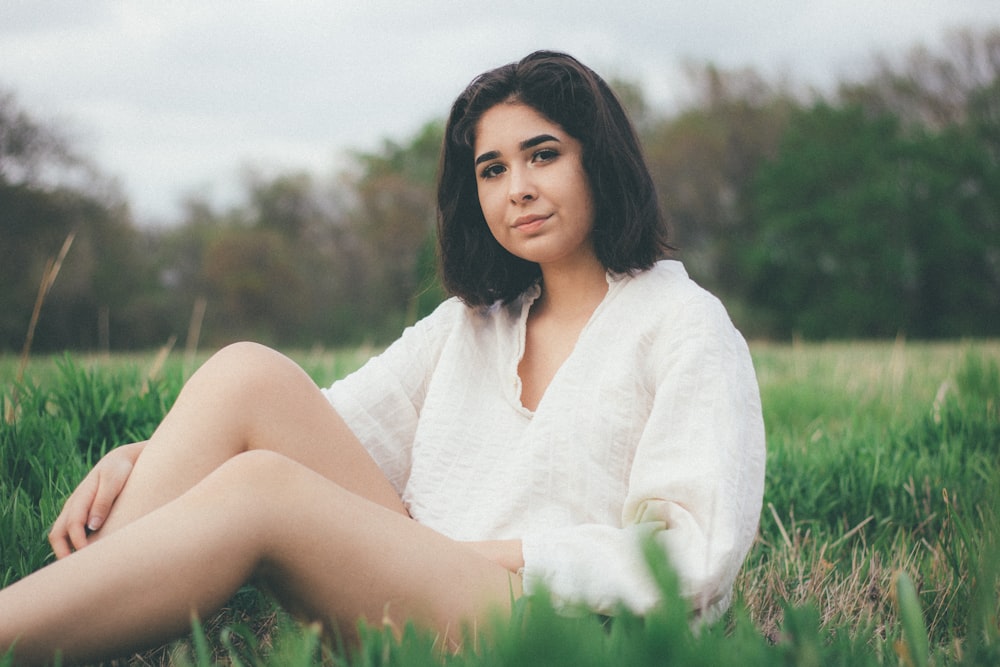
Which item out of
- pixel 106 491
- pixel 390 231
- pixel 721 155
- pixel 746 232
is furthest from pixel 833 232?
pixel 106 491

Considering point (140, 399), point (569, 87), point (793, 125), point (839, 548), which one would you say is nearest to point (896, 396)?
point (839, 548)

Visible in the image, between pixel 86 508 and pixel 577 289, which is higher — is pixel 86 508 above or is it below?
below

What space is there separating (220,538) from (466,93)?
50.9 inches

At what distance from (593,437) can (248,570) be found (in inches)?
28.8

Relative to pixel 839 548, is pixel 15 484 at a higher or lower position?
higher

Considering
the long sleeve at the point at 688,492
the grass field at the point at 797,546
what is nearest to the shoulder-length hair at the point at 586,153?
the long sleeve at the point at 688,492

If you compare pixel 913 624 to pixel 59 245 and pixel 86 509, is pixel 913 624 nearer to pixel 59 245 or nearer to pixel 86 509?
pixel 86 509

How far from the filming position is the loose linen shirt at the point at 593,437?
1.47m

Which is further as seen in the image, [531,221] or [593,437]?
[531,221]

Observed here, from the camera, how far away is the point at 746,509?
5.14 feet

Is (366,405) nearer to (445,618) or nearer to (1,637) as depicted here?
(445,618)

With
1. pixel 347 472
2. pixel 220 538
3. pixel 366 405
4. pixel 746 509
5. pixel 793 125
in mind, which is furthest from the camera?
pixel 793 125

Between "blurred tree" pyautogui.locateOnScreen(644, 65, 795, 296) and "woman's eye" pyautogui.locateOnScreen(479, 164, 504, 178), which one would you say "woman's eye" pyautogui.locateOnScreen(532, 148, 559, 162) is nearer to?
"woman's eye" pyautogui.locateOnScreen(479, 164, 504, 178)

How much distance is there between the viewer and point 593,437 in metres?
1.74
